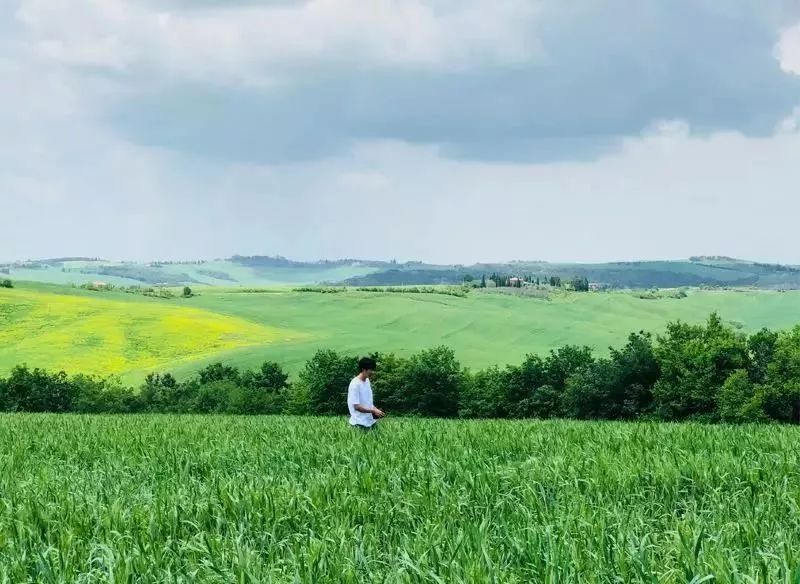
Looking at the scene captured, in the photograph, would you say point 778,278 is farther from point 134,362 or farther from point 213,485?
point 213,485

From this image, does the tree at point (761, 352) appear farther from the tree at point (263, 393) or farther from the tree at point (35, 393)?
the tree at point (35, 393)

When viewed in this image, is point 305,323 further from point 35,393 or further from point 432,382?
point 432,382

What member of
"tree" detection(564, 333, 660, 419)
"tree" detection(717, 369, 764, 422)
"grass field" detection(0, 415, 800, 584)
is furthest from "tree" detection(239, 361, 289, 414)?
"grass field" detection(0, 415, 800, 584)

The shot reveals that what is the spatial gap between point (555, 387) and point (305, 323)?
6537 cm

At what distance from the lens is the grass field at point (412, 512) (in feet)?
18.0

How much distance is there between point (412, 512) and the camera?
25.9ft

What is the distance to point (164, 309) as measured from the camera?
416 ft

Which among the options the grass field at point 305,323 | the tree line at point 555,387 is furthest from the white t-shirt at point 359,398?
the grass field at point 305,323

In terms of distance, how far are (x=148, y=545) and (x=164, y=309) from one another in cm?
12460

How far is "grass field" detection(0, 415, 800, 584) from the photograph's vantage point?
18.0 feet

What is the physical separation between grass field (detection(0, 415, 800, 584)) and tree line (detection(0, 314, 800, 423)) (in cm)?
4562

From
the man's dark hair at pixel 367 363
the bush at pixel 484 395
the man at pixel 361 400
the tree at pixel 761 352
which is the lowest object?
the bush at pixel 484 395

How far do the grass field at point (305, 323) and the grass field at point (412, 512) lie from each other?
257ft

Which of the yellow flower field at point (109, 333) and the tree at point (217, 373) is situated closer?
the tree at point (217, 373)
